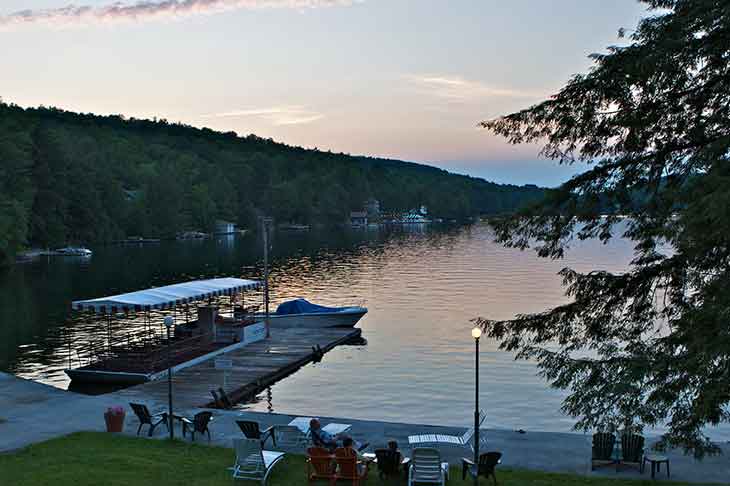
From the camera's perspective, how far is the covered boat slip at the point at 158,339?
3088 centimetres

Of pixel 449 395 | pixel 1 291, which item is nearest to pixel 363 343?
pixel 449 395

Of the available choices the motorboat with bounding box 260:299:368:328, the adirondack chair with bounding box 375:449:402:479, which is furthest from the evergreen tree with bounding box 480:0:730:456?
the motorboat with bounding box 260:299:368:328

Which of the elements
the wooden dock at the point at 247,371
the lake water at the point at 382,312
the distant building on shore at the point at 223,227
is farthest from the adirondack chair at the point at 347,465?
the distant building on shore at the point at 223,227

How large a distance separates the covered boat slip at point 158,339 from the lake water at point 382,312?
2205 millimetres

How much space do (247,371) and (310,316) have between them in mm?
13669

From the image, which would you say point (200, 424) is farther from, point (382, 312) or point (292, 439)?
point (382, 312)

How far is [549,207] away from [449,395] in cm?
2100

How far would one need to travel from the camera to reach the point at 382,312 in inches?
2216

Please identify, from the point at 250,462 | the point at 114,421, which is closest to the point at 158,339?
the point at 114,421

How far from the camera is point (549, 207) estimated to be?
38.2ft

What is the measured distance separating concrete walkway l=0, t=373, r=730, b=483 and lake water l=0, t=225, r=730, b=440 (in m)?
6.83

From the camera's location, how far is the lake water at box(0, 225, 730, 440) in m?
30.2

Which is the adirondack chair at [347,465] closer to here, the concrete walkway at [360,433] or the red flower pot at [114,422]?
the concrete walkway at [360,433]

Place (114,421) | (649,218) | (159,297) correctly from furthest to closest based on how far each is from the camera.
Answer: (159,297) → (114,421) → (649,218)
